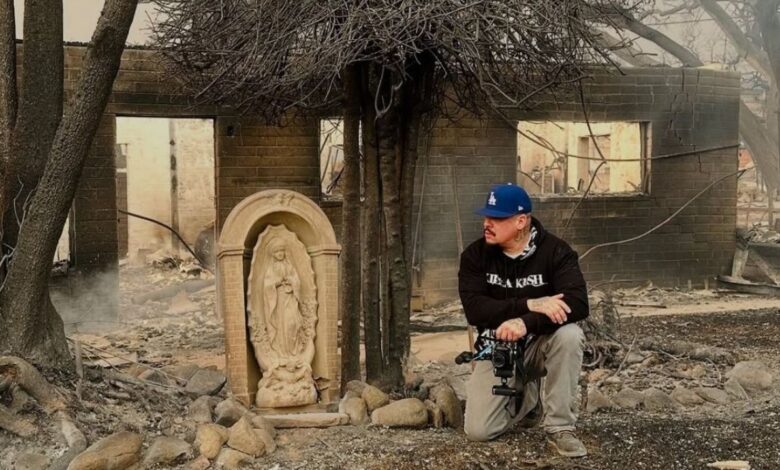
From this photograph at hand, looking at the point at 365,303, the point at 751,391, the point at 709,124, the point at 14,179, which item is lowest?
the point at 751,391

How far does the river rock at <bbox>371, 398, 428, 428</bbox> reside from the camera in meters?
5.88

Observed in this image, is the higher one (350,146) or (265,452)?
(350,146)

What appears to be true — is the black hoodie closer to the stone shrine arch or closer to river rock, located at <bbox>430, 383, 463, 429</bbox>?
river rock, located at <bbox>430, 383, 463, 429</bbox>

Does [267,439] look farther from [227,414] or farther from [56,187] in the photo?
[56,187]

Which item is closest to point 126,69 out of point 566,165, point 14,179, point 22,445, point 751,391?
point 14,179

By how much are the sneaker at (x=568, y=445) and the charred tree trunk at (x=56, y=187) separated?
10.7 feet

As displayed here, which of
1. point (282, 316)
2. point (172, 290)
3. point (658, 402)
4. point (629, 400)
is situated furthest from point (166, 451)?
point (172, 290)

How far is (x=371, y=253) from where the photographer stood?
728 cm

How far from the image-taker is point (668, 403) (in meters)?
6.71

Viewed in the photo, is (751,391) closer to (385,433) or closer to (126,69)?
(385,433)

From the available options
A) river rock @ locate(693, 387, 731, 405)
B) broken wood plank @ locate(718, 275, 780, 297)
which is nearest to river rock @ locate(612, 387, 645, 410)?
river rock @ locate(693, 387, 731, 405)

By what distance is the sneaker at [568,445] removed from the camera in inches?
201

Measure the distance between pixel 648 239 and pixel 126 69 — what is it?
8.63 meters

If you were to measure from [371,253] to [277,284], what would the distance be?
835 mm
